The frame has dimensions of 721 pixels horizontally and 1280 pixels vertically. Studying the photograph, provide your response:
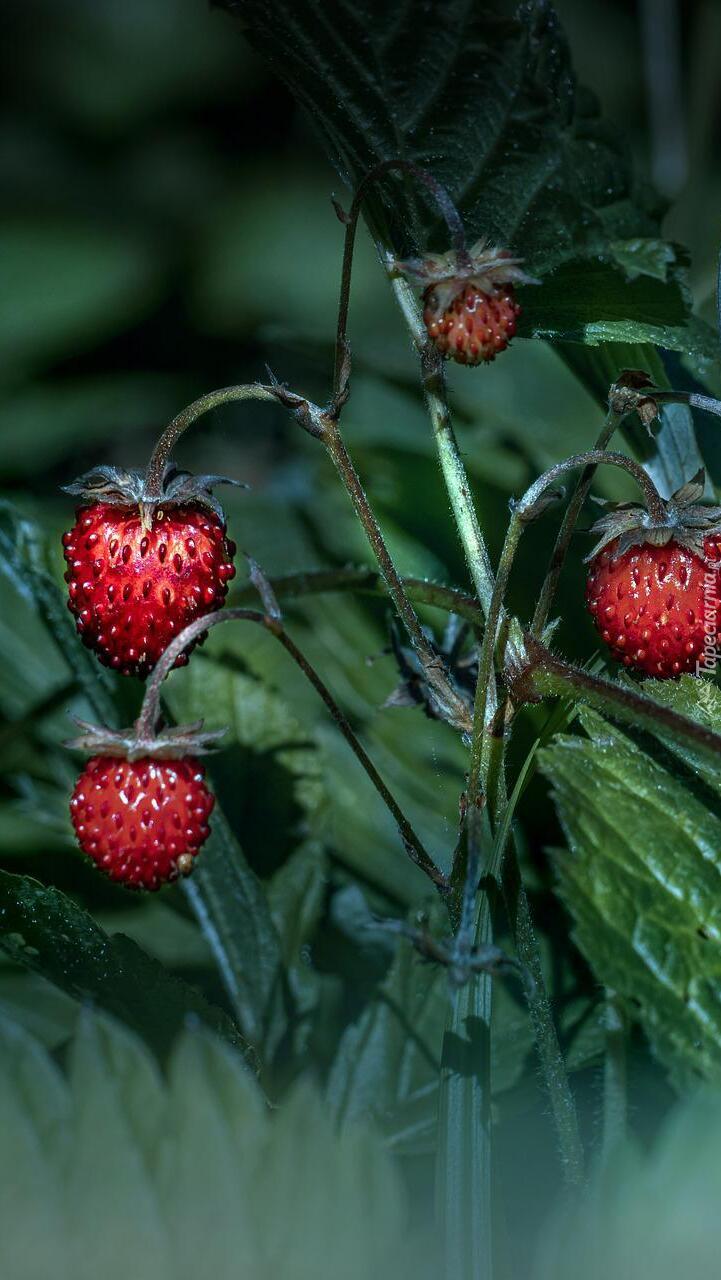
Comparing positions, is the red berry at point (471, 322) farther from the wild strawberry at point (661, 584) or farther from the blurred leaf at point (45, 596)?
the blurred leaf at point (45, 596)

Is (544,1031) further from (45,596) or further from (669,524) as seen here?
(45,596)

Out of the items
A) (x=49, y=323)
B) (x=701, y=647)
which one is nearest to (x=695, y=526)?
(x=701, y=647)

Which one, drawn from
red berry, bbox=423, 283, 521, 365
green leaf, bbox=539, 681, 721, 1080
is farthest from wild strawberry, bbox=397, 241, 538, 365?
green leaf, bbox=539, 681, 721, 1080

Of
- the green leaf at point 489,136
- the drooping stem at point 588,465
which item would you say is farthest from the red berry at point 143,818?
the green leaf at point 489,136

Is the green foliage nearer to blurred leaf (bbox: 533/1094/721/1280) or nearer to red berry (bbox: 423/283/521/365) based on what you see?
blurred leaf (bbox: 533/1094/721/1280)

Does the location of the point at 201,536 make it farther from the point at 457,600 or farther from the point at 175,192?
the point at 175,192

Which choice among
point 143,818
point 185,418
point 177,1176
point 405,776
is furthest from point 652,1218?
point 405,776
